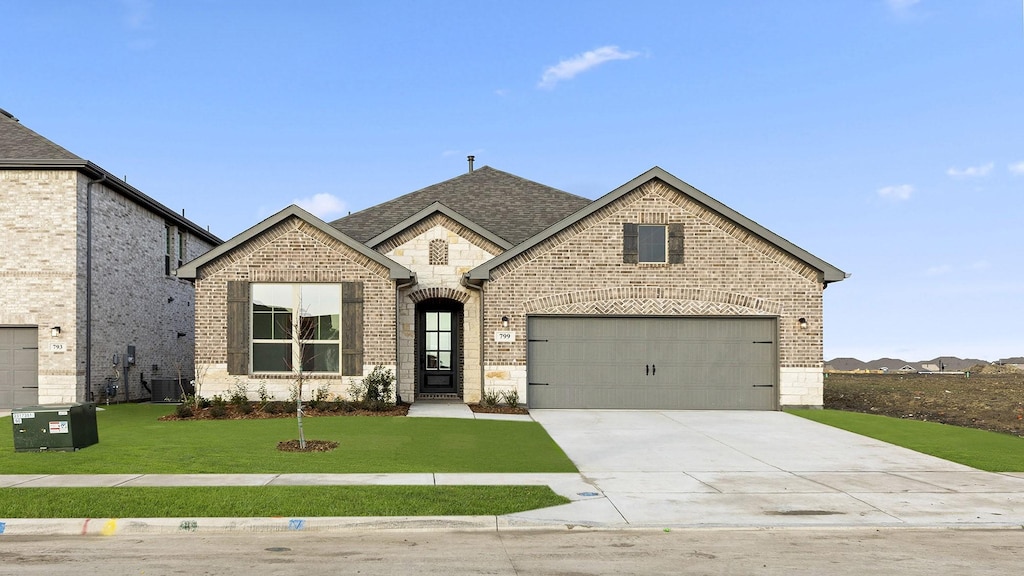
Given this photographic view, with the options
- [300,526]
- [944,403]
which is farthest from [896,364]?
[300,526]

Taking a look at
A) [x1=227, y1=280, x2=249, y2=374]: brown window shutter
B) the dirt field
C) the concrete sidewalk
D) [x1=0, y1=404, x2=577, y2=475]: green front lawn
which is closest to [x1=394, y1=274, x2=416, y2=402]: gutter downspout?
[x1=0, y1=404, x2=577, y2=475]: green front lawn

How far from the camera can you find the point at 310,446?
13375 millimetres

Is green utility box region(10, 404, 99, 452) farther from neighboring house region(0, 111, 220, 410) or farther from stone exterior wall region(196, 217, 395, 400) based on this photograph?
neighboring house region(0, 111, 220, 410)

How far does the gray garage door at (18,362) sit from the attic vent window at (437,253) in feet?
34.2

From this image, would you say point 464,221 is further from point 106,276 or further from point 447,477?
point 447,477

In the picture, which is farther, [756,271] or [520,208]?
[520,208]

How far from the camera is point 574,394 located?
813 inches

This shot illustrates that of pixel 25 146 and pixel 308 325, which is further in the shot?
pixel 25 146

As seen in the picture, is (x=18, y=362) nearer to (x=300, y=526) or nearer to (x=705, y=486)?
(x=300, y=526)

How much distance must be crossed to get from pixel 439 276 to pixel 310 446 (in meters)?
9.44

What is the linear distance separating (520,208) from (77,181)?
12992mm

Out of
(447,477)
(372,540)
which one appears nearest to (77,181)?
(447,477)

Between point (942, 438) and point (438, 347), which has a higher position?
point (438, 347)

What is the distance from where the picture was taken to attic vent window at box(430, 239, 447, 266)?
22281 mm
